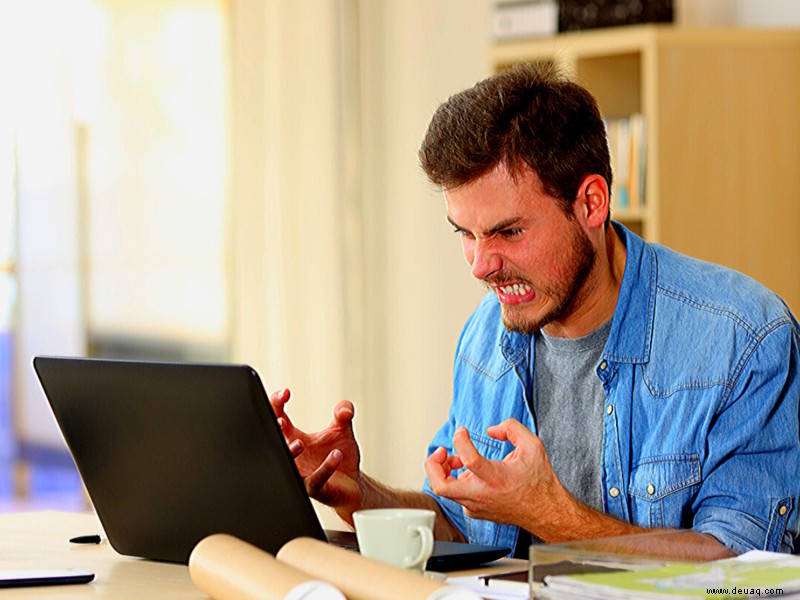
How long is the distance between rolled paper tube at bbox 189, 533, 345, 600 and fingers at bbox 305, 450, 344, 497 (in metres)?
0.34

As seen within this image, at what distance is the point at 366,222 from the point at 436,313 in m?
0.39

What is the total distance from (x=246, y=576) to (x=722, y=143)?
242cm

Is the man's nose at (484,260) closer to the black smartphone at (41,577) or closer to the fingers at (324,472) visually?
the fingers at (324,472)

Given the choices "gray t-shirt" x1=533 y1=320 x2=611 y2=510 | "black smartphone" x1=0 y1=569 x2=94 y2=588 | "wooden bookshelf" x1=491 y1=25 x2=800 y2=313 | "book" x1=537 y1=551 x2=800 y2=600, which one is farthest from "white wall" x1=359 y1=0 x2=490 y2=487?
"book" x1=537 y1=551 x2=800 y2=600

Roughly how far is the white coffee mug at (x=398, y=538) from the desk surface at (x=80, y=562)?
0.20 meters

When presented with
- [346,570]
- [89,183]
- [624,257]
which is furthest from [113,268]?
[346,570]

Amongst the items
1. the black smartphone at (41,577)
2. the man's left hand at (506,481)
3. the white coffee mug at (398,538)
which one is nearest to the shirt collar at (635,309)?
the man's left hand at (506,481)

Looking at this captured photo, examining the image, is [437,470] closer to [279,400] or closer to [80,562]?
[279,400]

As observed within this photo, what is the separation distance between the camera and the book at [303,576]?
1039mm

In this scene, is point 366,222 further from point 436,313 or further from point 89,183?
point 89,183

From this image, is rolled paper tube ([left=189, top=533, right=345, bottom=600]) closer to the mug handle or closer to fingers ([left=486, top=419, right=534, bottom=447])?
the mug handle

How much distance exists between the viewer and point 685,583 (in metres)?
1.04

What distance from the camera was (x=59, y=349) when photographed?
3650 millimetres

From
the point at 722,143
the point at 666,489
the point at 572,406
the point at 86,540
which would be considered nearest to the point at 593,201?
the point at 572,406
